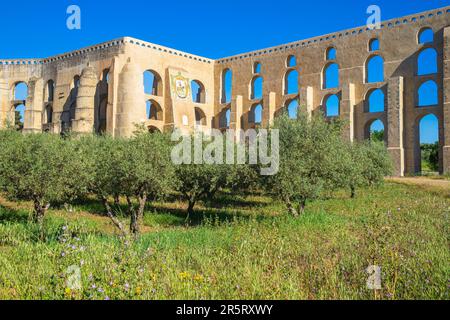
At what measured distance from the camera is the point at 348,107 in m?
33.3

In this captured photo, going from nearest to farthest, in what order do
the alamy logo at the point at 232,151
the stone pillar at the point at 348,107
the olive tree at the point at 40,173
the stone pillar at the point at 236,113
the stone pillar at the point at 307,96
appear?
1. the olive tree at the point at 40,173
2. the alamy logo at the point at 232,151
3. the stone pillar at the point at 348,107
4. the stone pillar at the point at 307,96
5. the stone pillar at the point at 236,113

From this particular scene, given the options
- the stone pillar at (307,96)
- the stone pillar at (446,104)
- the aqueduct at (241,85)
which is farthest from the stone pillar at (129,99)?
the stone pillar at (446,104)

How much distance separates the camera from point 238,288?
18.5ft

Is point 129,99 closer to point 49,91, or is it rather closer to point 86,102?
point 86,102

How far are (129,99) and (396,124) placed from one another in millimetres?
20382

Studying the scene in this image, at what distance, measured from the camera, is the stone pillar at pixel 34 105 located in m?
42.4

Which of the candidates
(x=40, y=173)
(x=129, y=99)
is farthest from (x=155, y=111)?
(x=40, y=173)

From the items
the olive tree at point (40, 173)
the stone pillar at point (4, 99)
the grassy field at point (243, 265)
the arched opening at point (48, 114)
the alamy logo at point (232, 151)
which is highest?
the stone pillar at point (4, 99)

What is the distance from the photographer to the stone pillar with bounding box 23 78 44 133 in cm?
4238

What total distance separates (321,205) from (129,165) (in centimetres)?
1008

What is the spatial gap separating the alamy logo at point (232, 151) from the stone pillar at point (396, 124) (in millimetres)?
14991

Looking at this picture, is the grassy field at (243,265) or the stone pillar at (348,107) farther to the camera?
the stone pillar at (348,107)

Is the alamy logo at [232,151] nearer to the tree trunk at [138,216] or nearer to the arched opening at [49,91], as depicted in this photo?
the tree trunk at [138,216]

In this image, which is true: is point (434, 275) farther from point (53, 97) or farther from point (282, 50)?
point (53, 97)
